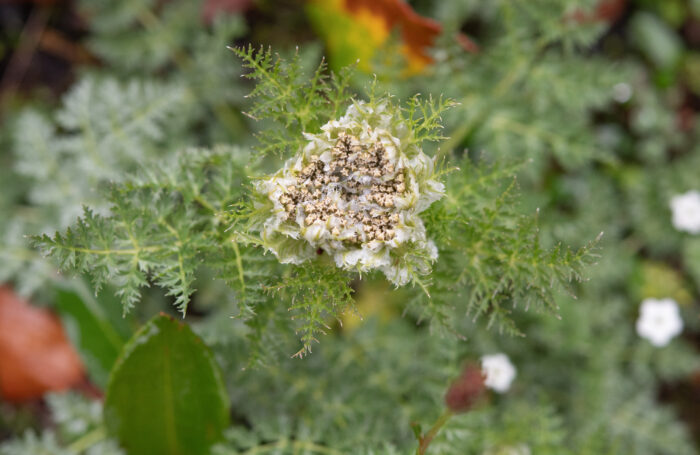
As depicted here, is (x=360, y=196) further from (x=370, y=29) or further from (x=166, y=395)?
(x=370, y=29)

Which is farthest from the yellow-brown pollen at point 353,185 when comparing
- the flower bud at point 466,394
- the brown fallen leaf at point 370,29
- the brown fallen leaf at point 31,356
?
the brown fallen leaf at point 31,356

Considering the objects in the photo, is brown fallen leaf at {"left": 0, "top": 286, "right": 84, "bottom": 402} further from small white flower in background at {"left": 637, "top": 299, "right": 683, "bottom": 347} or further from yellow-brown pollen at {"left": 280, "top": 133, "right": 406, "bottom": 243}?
small white flower in background at {"left": 637, "top": 299, "right": 683, "bottom": 347}

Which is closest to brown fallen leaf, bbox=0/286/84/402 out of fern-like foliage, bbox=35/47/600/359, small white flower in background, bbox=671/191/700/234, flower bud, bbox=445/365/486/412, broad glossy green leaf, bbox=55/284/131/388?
broad glossy green leaf, bbox=55/284/131/388

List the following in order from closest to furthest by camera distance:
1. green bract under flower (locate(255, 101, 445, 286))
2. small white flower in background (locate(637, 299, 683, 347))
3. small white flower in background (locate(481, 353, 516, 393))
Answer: green bract under flower (locate(255, 101, 445, 286))
small white flower in background (locate(481, 353, 516, 393))
small white flower in background (locate(637, 299, 683, 347))

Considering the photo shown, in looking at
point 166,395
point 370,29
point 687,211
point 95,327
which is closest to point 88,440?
point 95,327

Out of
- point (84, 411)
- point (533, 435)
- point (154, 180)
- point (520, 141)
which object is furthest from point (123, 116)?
point (533, 435)

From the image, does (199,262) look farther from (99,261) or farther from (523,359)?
(523,359)

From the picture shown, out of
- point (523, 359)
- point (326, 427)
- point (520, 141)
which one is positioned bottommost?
point (523, 359)
